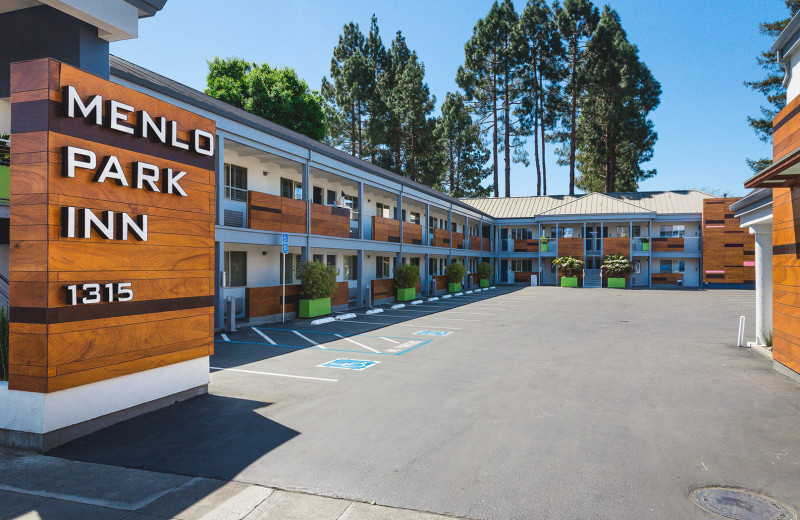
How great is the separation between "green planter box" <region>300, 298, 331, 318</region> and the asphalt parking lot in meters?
5.58

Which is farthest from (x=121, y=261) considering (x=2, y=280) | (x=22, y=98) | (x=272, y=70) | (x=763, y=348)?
(x=272, y=70)

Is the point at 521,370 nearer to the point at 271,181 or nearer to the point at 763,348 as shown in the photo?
the point at 763,348

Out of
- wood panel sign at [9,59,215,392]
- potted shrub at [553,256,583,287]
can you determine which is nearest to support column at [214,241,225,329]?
wood panel sign at [9,59,215,392]

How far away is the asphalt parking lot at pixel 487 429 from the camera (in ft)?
15.6

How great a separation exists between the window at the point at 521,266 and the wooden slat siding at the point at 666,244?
7973 mm

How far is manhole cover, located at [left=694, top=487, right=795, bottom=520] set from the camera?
4.22 metres

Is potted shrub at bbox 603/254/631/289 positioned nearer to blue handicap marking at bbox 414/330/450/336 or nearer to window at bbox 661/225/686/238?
window at bbox 661/225/686/238

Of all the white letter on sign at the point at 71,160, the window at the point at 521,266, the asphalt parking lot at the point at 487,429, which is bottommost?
the asphalt parking lot at the point at 487,429

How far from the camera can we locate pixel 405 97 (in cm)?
4747

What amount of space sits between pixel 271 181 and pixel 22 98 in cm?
1348

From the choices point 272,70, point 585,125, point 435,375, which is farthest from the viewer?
point 585,125

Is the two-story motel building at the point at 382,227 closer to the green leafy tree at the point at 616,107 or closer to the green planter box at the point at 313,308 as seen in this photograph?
the green planter box at the point at 313,308

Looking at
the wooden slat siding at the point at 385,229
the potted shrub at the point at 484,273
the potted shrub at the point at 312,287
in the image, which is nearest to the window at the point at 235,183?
the potted shrub at the point at 312,287

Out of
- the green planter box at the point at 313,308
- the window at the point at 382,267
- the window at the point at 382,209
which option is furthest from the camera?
the window at the point at 382,209
